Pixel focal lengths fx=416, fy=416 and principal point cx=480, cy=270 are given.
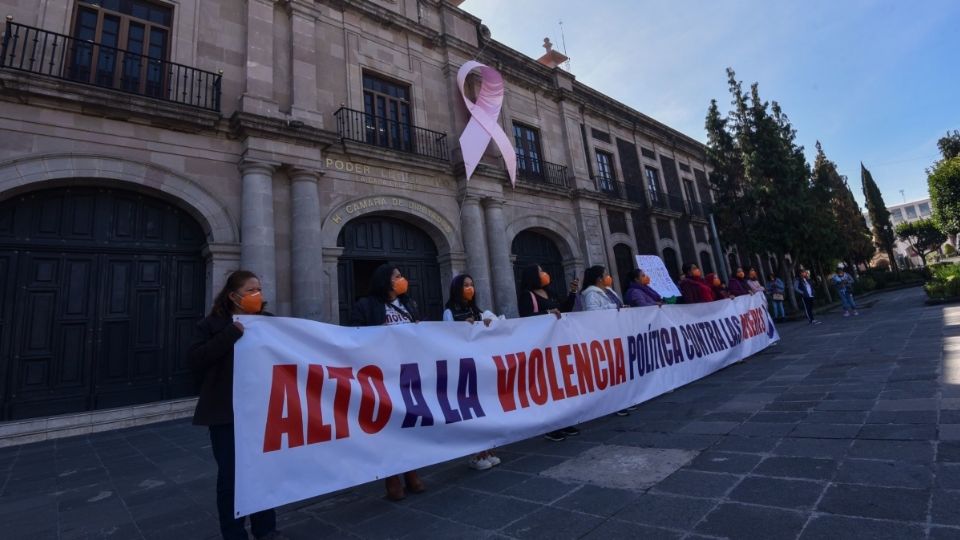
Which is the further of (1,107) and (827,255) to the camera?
(827,255)

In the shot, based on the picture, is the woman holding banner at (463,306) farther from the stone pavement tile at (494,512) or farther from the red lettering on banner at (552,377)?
the stone pavement tile at (494,512)

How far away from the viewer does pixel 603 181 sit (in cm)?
1683

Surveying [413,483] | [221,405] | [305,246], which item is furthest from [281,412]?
[305,246]

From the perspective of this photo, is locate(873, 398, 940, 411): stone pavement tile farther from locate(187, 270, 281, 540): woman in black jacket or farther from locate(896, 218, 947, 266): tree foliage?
locate(896, 218, 947, 266): tree foliage

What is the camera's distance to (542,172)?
14.4 m

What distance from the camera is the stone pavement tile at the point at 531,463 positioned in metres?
3.30

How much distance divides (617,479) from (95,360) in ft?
25.8

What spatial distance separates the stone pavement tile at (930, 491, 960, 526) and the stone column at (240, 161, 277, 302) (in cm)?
816

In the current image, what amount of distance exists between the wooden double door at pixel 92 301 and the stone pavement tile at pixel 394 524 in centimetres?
628

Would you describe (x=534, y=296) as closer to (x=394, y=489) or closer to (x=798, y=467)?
(x=394, y=489)

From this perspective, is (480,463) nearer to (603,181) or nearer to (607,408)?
(607,408)

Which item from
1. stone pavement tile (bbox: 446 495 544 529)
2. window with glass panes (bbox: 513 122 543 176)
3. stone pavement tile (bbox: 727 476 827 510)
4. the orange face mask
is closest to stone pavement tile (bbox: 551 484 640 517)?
stone pavement tile (bbox: 446 495 544 529)

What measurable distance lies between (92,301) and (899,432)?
9.91 m

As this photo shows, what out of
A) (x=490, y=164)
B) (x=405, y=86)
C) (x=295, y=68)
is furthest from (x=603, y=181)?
(x=295, y=68)
